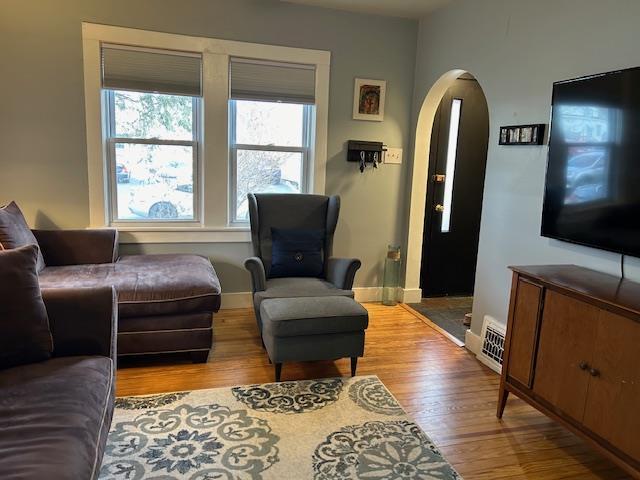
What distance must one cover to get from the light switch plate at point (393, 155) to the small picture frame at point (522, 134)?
4.21 feet

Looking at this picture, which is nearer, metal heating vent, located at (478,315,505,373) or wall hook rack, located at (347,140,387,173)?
metal heating vent, located at (478,315,505,373)

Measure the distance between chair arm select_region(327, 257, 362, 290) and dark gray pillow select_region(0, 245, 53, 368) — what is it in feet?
6.09

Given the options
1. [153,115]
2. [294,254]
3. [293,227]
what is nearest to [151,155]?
[153,115]

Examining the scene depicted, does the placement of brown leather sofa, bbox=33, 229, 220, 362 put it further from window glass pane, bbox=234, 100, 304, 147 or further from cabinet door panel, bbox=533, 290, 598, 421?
cabinet door panel, bbox=533, 290, 598, 421

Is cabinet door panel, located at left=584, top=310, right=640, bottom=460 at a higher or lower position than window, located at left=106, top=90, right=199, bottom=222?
lower

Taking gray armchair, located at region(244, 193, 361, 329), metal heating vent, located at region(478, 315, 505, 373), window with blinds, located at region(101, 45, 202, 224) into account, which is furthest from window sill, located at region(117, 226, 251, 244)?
metal heating vent, located at region(478, 315, 505, 373)

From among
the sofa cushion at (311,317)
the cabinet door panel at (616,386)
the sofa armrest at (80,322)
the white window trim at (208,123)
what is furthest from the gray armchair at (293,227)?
the cabinet door panel at (616,386)

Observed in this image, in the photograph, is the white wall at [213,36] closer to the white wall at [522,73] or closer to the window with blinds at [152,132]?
the window with blinds at [152,132]

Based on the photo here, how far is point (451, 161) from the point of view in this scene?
439 centimetres

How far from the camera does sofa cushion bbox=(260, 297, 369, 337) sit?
8.41 feet

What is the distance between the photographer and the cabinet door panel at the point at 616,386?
5.73 feet

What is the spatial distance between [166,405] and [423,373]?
155 cm

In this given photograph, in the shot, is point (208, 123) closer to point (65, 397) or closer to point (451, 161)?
point (451, 161)

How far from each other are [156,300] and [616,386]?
7.65ft
